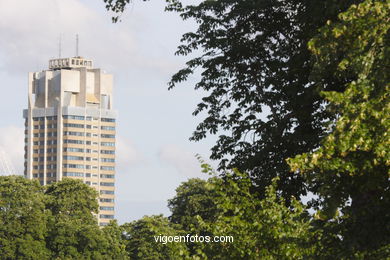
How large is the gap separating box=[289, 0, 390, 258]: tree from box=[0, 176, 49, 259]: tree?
86.1 m

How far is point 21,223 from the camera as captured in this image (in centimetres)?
10156

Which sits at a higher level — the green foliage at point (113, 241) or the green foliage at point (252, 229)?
the green foliage at point (113, 241)

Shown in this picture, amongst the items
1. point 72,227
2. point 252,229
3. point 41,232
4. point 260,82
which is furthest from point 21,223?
point 252,229

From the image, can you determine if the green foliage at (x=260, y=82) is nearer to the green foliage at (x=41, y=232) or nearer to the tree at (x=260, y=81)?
the tree at (x=260, y=81)

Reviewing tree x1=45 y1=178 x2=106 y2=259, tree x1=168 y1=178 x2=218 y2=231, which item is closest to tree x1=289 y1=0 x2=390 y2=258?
tree x1=168 y1=178 x2=218 y2=231

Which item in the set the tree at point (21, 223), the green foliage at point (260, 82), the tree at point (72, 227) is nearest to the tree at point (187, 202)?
the tree at point (72, 227)

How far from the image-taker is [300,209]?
1995cm

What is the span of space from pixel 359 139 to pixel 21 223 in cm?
9080

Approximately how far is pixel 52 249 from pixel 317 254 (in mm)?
87754

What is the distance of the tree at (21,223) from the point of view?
99.1m

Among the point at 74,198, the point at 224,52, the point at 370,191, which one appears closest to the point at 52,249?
the point at 74,198

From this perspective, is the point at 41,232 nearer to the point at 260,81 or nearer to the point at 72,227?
the point at 72,227

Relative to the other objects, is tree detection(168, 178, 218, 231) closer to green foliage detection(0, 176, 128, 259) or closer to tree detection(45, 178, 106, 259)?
green foliage detection(0, 176, 128, 259)

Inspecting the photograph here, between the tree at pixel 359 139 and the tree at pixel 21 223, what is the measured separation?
86.1m
